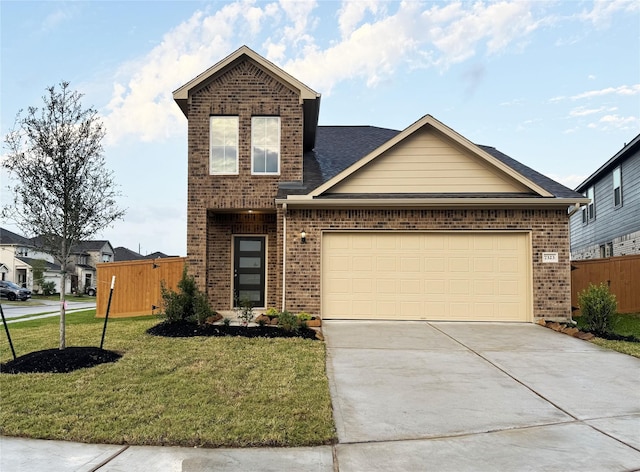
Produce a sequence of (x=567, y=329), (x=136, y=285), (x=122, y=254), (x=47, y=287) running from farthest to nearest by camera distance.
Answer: (x=122, y=254)
(x=47, y=287)
(x=136, y=285)
(x=567, y=329)

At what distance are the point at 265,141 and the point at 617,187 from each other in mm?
17411

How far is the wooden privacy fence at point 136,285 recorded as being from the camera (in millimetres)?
12914

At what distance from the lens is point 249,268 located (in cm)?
1260

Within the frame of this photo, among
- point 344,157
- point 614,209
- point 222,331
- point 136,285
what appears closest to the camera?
point 222,331

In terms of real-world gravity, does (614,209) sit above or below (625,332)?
above

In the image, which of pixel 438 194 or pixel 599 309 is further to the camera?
pixel 438 194

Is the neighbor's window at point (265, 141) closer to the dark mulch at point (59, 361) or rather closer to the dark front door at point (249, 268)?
the dark front door at point (249, 268)

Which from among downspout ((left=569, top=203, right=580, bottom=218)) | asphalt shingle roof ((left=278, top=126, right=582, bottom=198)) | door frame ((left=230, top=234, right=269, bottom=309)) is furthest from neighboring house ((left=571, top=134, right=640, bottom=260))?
door frame ((left=230, top=234, right=269, bottom=309))

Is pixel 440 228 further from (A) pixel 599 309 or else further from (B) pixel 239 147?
(B) pixel 239 147

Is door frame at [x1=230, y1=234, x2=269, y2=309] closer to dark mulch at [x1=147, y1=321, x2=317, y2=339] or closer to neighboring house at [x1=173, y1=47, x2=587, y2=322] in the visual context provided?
neighboring house at [x1=173, y1=47, x2=587, y2=322]

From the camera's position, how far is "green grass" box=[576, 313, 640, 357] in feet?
26.1

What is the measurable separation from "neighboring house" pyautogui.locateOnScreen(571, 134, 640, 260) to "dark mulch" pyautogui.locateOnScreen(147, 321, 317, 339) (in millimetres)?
12692

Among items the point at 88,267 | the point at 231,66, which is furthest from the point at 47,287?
the point at 231,66

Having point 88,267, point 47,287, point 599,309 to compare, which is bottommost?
point 47,287
